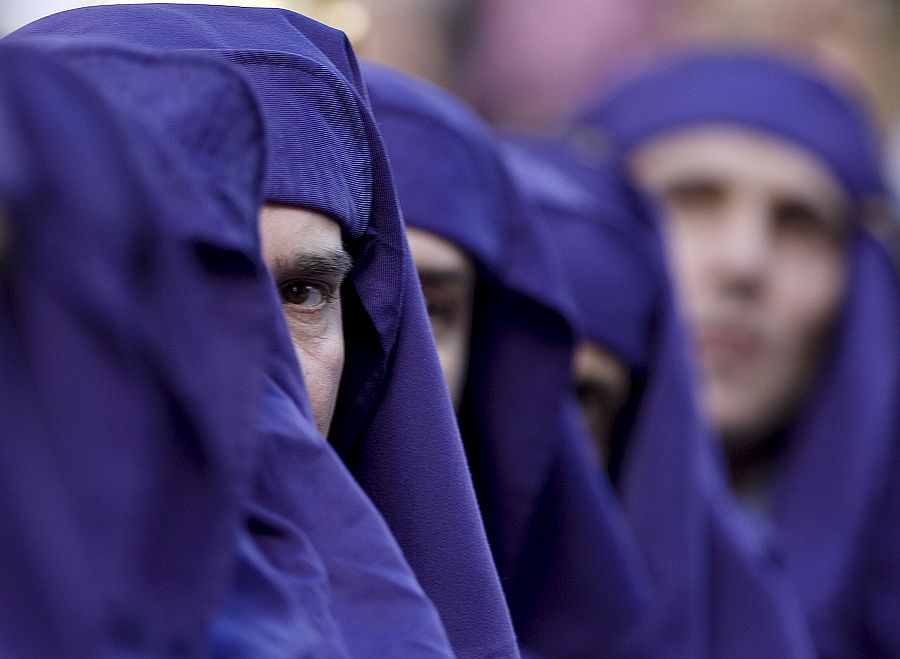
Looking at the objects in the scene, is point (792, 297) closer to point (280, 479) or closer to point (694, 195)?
point (694, 195)

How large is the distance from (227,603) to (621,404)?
7.18 ft

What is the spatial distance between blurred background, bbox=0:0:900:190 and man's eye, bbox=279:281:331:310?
121 inches

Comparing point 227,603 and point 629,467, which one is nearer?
point 227,603

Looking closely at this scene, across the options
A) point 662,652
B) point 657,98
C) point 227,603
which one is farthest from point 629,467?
point 227,603

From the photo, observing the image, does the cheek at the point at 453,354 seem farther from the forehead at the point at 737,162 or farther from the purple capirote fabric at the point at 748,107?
the purple capirote fabric at the point at 748,107

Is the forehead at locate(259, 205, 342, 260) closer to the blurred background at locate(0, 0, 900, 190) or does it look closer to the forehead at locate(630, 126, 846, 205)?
the forehead at locate(630, 126, 846, 205)

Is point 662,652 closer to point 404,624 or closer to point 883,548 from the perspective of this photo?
point 883,548

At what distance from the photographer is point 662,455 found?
3.22 m

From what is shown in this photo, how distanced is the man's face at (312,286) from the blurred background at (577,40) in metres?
3.07

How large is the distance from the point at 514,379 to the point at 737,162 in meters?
1.75

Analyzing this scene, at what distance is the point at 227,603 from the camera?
123cm

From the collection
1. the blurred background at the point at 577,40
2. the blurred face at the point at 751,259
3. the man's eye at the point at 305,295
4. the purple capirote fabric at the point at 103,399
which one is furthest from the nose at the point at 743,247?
the purple capirote fabric at the point at 103,399

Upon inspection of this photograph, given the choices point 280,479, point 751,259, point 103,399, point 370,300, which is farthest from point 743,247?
point 103,399

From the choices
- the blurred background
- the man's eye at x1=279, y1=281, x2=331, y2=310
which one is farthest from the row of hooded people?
the blurred background
